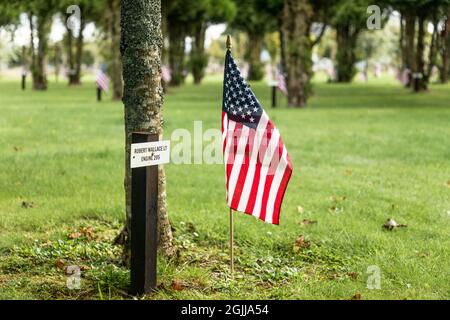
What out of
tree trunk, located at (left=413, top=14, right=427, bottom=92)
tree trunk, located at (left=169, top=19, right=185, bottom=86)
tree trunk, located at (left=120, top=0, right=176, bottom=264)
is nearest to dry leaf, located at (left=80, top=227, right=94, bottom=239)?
tree trunk, located at (left=120, top=0, right=176, bottom=264)

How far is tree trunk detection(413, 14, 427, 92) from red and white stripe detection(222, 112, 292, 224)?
29121 mm

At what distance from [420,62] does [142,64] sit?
1170 inches

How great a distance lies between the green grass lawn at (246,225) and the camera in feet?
17.9

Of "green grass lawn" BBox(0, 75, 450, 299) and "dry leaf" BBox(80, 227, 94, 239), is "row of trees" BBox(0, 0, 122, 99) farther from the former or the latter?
"dry leaf" BBox(80, 227, 94, 239)

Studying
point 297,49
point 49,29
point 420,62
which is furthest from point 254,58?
point 297,49

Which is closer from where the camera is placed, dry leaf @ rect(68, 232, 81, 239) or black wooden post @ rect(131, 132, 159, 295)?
black wooden post @ rect(131, 132, 159, 295)

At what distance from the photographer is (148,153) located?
4.85 m

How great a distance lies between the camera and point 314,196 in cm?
873

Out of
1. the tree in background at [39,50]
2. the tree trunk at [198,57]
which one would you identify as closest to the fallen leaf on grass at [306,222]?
the tree in background at [39,50]

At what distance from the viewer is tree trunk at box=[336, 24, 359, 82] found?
52.9 meters

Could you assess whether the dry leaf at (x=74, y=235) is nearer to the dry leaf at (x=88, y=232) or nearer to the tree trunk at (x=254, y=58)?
the dry leaf at (x=88, y=232)

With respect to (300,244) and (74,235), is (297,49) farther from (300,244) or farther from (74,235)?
(74,235)
